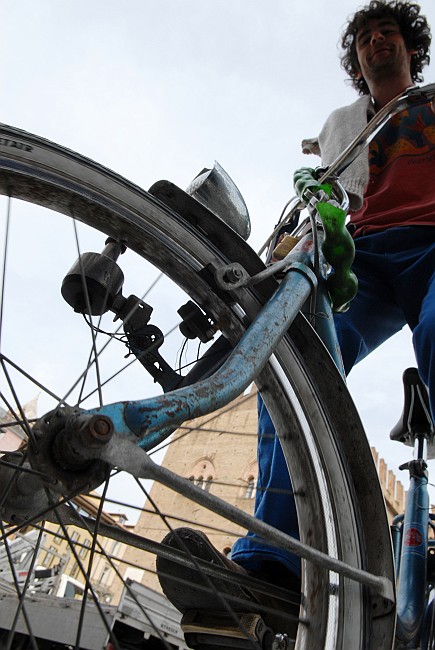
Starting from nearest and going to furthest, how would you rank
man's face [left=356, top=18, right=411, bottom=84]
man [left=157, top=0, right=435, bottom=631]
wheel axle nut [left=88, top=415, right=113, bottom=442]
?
1. wheel axle nut [left=88, top=415, right=113, bottom=442]
2. man [left=157, top=0, right=435, bottom=631]
3. man's face [left=356, top=18, right=411, bottom=84]

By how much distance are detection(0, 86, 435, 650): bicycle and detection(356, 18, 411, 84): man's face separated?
1130mm

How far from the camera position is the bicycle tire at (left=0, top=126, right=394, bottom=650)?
0.91 m

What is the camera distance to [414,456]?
176 centimetres

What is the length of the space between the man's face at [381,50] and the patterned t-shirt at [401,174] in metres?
0.25

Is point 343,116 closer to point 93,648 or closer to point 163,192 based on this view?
point 163,192

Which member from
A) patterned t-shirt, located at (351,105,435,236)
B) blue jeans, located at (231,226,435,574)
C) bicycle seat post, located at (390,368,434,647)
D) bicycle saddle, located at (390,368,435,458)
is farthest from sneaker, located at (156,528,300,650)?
patterned t-shirt, located at (351,105,435,236)

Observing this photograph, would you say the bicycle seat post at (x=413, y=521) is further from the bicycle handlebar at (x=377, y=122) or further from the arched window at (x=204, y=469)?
the arched window at (x=204, y=469)

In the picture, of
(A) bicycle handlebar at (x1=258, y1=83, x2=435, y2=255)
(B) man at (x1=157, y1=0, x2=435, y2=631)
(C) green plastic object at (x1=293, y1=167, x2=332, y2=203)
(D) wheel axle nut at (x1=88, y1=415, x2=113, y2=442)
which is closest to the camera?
(D) wheel axle nut at (x1=88, y1=415, x2=113, y2=442)

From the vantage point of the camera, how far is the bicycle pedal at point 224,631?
37.7 inches

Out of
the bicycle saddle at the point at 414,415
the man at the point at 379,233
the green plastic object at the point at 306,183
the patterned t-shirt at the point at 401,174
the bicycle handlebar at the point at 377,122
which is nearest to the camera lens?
the man at the point at 379,233

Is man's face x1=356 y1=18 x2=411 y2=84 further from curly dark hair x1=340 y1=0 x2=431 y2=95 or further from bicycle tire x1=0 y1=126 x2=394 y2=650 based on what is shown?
bicycle tire x1=0 y1=126 x2=394 y2=650

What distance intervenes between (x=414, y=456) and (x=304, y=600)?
0.91m

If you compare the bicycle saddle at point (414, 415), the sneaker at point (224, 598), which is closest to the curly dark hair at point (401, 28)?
the bicycle saddle at point (414, 415)

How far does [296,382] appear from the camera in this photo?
1036 millimetres
